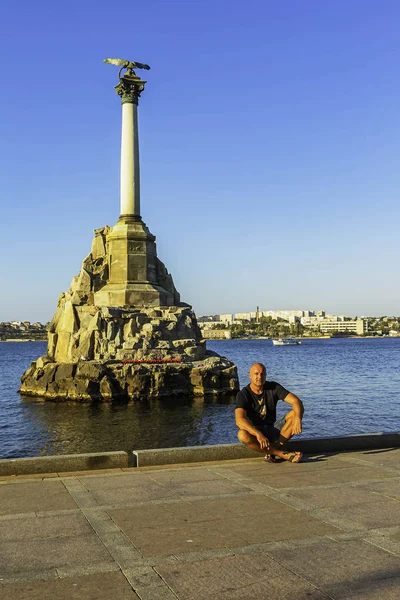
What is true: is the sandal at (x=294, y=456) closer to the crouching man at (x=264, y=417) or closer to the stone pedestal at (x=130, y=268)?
the crouching man at (x=264, y=417)

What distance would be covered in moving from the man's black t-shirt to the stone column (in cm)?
3061

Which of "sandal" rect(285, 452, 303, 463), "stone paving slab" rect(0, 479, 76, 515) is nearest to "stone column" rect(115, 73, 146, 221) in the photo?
"sandal" rect(285, 452, 303, 463)

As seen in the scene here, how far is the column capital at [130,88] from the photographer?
125 feet

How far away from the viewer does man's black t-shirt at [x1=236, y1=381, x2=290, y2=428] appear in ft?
27.8

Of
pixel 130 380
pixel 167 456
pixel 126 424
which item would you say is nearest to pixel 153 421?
pixel 126 424

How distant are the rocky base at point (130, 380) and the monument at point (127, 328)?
53 mm

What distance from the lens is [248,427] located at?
814 cm

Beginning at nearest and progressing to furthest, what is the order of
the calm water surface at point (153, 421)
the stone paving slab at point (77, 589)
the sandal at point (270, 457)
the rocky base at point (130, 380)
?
1. the stone paving slab at point (77, 589)
2. the sandal at point (270, 457)
3. the calm water surface at point (153, 421)
4. the rocky base at point (130, 380)

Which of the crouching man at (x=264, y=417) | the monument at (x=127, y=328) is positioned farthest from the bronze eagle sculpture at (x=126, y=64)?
the crouching man at (x=264, y=417)

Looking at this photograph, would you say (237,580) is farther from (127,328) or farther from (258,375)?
(127,328)

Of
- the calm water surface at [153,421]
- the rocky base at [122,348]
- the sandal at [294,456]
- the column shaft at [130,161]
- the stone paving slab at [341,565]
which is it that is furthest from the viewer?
the column shaft at [130,161]

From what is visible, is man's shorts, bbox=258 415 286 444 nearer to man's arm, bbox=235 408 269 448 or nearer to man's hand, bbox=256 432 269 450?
man's arm, bbox=235 408 269 448

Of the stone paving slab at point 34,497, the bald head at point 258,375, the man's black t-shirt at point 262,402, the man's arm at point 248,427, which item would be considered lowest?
the stone paving slab at point 34,497

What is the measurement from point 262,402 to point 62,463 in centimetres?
271
